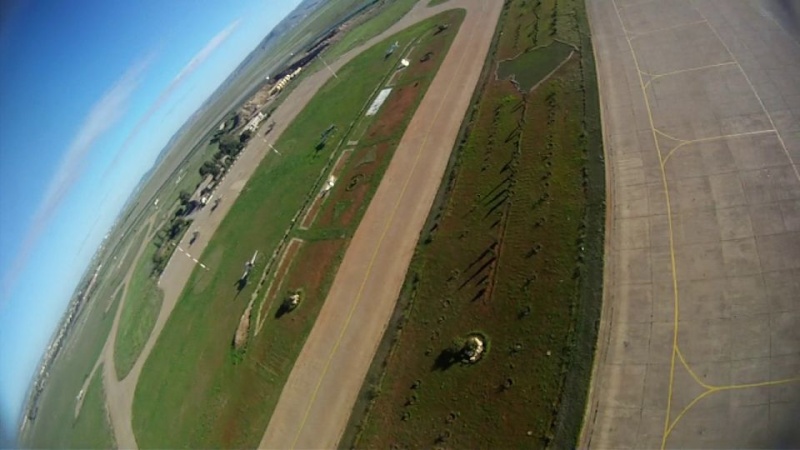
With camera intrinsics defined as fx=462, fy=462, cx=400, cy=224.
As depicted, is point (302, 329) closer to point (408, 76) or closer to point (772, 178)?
point (772, 178)

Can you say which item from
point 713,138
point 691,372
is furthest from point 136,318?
point 713,138

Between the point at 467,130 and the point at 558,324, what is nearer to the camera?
the point at 558,324

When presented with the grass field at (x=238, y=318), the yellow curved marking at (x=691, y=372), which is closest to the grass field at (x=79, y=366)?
the grass field at (x=238, y=318)

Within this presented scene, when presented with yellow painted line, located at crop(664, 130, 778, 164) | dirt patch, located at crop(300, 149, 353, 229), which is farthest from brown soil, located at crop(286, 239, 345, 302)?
yellow painted line, located at crop(664, 130, 778, 164)

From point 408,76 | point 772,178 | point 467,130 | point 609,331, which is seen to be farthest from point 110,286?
point 772,178

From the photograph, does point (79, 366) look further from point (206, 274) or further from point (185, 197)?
point (206, 274)

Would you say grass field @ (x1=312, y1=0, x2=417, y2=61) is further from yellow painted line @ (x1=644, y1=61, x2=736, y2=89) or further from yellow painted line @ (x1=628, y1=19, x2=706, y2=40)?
yellow painted line @ (x1=644, y1=61, x2=736, y2=89)

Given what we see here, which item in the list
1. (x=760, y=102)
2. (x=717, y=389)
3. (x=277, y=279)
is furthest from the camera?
(x=277, y=279)
